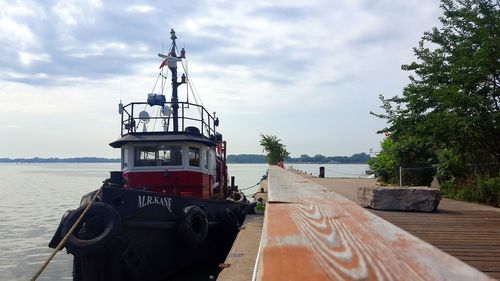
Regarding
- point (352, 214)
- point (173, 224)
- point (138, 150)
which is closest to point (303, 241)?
point (352, 214)

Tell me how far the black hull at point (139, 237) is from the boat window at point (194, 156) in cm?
A: 156

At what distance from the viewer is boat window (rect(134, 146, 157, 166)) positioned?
1277 cm

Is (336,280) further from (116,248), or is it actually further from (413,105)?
(413,105)

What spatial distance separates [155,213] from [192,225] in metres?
1.11

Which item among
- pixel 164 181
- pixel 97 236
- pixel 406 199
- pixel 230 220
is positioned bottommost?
pixel 230 220

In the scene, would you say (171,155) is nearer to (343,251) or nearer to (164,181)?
(164,181)

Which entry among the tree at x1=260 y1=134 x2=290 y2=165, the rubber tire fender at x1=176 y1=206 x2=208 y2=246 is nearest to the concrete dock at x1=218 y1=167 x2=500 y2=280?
the rubber tire fender at x1=176 y1=206 x2=208 y2=246

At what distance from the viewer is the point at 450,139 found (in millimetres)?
12789

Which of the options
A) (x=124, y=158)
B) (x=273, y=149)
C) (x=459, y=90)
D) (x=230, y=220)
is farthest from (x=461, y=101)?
(x=273, y=149)

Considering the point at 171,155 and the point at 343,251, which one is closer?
the point at 343,251

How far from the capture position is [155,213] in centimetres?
976

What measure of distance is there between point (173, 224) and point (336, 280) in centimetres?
894

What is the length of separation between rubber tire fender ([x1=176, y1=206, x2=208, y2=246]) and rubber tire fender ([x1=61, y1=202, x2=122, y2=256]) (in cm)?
186

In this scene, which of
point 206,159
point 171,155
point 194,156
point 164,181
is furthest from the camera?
point 206,159
